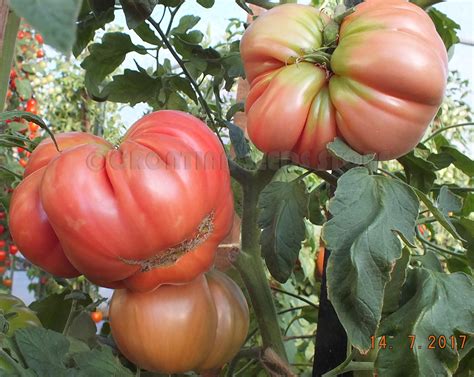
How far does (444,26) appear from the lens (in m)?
0.68

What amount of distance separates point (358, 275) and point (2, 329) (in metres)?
0.29

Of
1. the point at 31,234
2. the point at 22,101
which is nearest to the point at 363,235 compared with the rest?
the point at 31,234

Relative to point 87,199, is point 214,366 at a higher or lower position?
lower

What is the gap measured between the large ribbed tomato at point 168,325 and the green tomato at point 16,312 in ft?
0.32

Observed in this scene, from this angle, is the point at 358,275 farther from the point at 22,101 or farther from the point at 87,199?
the point at 22,101

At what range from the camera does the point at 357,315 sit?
410 mm

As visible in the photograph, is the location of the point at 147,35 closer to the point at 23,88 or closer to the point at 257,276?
the point at 257,276

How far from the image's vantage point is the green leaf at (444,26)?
67cm

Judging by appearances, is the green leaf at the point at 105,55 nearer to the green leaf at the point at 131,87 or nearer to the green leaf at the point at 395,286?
the green leaf at the point at 131,87

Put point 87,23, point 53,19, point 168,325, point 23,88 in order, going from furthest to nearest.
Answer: point 23,88 < point 87,23 < point 168,325 < point 53,19

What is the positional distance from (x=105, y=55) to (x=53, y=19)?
0.54 meters

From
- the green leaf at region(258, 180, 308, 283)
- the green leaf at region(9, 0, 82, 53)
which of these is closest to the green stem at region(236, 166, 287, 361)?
the green leaf at region(258, 180, 308, 283)

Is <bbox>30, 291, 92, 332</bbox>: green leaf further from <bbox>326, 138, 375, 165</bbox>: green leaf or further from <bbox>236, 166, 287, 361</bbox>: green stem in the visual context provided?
<bbox>326, 138, 375, 165</bbox>: green leaf

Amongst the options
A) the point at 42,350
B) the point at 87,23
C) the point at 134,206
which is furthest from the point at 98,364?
the point at 87,23
